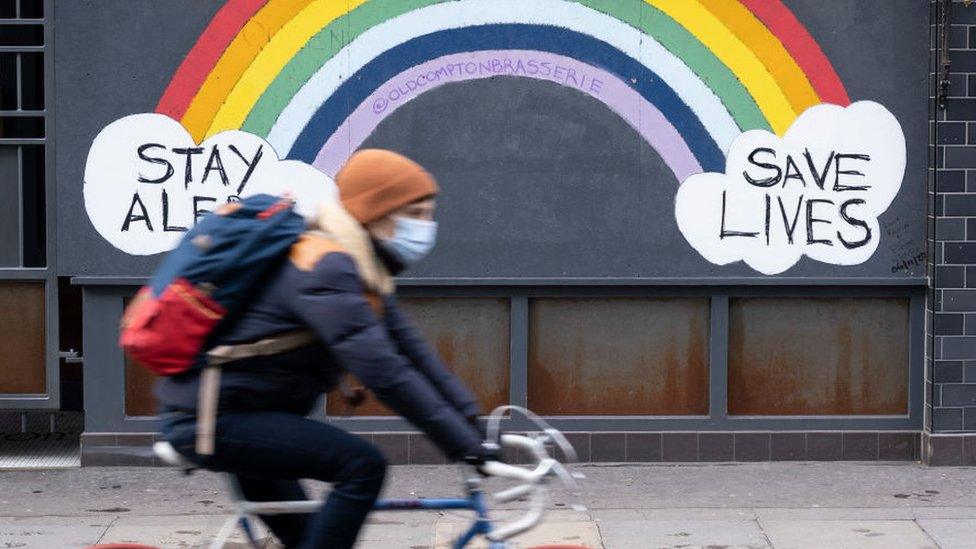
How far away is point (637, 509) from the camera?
7.53m

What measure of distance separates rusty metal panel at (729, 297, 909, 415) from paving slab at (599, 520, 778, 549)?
1419 millimetres

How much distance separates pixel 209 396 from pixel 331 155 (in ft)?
14.2

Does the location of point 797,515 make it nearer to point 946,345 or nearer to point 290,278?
point 946,345

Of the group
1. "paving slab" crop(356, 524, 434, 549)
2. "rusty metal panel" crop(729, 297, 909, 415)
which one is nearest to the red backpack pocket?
"paving slab" crop(356, 524, 434, 549)

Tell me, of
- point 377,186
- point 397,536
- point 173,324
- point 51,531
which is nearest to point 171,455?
point 173,324

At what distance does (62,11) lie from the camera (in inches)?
321

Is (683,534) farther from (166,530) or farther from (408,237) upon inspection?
(408,237)

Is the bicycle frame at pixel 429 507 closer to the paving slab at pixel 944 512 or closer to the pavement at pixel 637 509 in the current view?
the pavement at pixel 637 509

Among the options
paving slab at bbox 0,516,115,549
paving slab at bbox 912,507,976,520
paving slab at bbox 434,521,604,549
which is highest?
paving slab at bbox 912,507,976,520

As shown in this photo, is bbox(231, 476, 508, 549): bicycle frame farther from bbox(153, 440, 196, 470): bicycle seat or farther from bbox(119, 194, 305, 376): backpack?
bbox(119, 194, 305, 376): backpack

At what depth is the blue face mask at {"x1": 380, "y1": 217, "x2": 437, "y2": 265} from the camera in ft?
13.9

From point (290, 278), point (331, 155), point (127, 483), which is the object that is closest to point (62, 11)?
point (331, 155)

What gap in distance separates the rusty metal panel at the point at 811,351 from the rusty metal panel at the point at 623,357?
250 mm

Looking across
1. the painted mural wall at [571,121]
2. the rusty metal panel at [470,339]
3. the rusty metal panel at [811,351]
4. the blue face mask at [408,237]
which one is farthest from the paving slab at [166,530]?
the rusty metal panel at [811,351]
